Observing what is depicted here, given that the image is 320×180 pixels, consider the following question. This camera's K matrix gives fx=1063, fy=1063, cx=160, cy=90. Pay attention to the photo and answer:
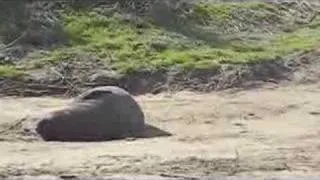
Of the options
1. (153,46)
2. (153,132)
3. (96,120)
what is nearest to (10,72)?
(153,46)

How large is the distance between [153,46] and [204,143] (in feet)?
15.7

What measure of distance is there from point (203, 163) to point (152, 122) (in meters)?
2.50

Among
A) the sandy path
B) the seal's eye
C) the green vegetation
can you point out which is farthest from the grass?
the seal's eye

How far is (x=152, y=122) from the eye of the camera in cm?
1009

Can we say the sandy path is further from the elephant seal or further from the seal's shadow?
the elephant seal

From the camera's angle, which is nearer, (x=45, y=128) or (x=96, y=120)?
(x=45, y=128)

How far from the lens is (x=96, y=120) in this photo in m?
9.64

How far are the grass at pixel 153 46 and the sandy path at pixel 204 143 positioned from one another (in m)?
1.11

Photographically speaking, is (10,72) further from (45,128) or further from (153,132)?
(153,132)

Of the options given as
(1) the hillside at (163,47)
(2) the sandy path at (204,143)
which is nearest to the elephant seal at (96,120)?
(2) the sandy path at (204,143)

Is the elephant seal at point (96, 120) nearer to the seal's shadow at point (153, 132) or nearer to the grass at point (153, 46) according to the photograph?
the seal's shadow at point (153, 132)

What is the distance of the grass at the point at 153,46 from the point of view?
42.3 feet

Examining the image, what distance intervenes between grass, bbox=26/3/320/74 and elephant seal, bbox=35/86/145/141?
2711mm

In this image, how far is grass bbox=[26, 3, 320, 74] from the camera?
12.9m
